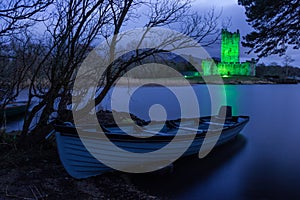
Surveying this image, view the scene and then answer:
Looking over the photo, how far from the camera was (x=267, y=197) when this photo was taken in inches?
254

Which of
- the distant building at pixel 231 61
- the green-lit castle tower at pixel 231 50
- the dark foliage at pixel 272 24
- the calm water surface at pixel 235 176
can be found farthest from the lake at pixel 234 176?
the green-lit castle tower at pixel 231 50

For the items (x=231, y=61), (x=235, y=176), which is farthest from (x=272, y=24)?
(x=231, y=61)

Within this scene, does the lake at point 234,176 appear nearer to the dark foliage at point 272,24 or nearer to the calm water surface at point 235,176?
the calm water surface at point 235,176

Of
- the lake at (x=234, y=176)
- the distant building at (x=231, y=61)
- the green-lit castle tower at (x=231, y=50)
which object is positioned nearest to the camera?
the lake at (x=234, y=176)

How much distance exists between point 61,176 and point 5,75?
10.1ft

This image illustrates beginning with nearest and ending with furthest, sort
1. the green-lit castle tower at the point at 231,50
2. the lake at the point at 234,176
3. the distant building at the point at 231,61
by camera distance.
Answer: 1. the lake at the point at 234,176
2. the distant building at the point at 231,61
3. the green-lit castle tower at the point at 231,50

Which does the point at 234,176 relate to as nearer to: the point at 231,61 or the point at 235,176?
the point at 235,176

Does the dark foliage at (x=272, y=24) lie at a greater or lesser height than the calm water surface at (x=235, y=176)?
greater

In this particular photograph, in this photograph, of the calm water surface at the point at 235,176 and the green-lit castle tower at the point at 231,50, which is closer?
the calm water surface at the point at 235,176

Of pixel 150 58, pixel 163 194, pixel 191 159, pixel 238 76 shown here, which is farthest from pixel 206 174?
pixel 238 76

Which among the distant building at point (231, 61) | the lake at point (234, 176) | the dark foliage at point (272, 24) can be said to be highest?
the distant building at point (231, 61)

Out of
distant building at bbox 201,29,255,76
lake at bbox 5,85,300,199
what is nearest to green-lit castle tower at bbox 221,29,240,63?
distant building at bbox 201,29,255,76

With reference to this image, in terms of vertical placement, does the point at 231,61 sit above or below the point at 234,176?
above

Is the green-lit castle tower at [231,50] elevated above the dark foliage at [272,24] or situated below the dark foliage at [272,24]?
above
